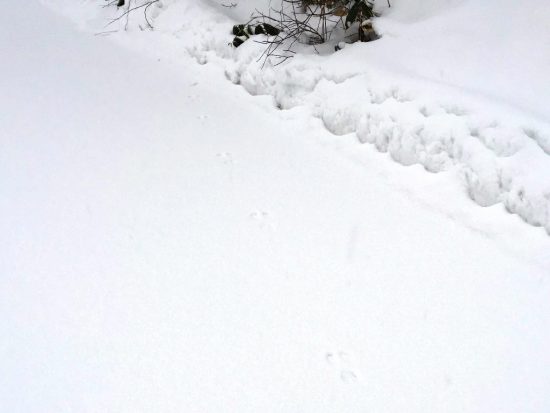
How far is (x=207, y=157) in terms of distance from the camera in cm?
307

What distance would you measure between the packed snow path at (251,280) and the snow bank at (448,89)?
160 millimetres

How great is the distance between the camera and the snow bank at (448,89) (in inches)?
95.6

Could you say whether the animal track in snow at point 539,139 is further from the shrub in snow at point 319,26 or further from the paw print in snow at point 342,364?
the shrub in snow at point 319,26

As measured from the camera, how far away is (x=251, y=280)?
80.4 inches

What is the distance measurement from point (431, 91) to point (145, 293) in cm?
212

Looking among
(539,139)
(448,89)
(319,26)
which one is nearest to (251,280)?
(539,139)

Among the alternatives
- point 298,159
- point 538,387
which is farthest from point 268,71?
point 538,387

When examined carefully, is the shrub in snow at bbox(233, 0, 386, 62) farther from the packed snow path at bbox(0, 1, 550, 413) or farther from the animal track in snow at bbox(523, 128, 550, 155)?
the animal track in snow at bbox(523, 128, 550, 155)

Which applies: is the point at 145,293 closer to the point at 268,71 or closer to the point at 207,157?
the point at 207,157

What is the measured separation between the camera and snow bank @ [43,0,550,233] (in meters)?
2.43

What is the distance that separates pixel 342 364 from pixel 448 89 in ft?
6.54

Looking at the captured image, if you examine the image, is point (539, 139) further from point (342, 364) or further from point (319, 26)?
point (319, 26)

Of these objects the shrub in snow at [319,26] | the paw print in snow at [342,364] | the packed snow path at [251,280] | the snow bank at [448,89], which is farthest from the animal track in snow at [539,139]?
the shrub in snow at [319,26]

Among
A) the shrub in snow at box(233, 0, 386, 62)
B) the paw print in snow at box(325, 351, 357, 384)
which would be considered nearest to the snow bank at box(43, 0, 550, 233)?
the shrub in snow at box(233, 0, 386, 62)
